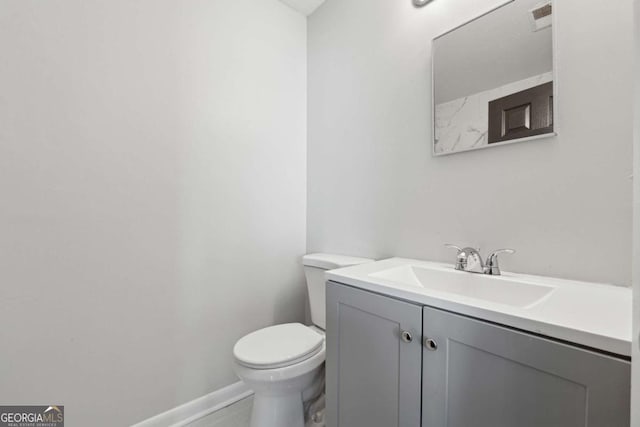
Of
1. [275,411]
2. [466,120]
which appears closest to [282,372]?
[275,411]

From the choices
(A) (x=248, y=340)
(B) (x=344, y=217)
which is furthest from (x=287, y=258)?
(A) (x=248, y=340)

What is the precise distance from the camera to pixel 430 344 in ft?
2.25

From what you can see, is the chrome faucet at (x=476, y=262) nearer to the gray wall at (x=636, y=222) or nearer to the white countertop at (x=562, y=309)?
the white countertop at (x=562, y=309)

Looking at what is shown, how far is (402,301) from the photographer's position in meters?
0.76

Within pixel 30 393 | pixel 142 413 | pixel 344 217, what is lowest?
pixel 142 413

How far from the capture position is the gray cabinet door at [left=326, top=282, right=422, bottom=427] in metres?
0.73

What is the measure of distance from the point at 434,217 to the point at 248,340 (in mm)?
1042

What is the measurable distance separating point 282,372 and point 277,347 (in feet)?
0.42

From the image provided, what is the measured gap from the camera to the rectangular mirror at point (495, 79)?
0.90 metres

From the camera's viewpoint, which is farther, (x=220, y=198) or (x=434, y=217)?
(x=220, y=198)

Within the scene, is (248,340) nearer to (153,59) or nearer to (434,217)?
(434,217)

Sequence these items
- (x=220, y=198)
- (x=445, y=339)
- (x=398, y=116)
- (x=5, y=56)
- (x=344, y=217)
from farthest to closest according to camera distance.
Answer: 1. (x=344, y=217)
2. (x=220, y=198)
3. (x=398, y=116)
4. (x=5, y=56)
5. (x=445, y=339)

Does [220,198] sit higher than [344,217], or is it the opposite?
[220,198]

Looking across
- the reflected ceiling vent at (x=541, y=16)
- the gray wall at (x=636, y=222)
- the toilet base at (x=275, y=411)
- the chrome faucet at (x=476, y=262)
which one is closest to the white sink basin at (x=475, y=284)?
the chrome faucet at (x=476, y=262)
